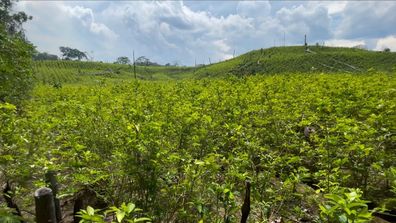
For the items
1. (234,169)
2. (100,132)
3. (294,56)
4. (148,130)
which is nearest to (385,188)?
(234,169)

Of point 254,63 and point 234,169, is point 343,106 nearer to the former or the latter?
point 234,169

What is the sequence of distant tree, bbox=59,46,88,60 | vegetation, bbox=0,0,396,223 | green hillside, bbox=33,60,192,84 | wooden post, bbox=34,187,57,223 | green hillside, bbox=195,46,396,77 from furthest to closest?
distant tree, bbox=59,46,88,60 < green hillside, bbox=33,60,192,84 < green hillside, bbox=195,46,396,77 < vegetation, bbox=0,0,396,223 < wooden post, bbox=34,187,57,223

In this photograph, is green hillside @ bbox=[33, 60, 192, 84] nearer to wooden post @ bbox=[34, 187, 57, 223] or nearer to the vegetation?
the vegetation

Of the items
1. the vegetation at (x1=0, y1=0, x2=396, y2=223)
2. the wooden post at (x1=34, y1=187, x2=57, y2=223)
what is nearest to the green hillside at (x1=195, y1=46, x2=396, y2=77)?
the vegetation at (x1=0, y1=0, x2=396, y2=223)

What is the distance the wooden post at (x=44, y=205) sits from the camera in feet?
12.4

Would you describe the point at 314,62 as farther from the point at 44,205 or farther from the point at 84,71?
the point at 44,205

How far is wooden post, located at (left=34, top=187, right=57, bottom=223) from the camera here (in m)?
3.77

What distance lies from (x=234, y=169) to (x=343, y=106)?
4673 mm

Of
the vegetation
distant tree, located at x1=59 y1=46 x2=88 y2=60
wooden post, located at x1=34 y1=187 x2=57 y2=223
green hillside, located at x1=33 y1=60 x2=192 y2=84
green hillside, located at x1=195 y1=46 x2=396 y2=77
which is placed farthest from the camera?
distant tree, located at x1=59 y1=46 x2=88 y2=60

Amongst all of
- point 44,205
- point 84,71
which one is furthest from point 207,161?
point 84,71

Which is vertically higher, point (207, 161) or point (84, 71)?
point (84, 71)

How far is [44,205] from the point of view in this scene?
12.4 ft

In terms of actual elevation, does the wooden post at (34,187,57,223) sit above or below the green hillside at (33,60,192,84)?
below

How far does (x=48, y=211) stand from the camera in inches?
150
